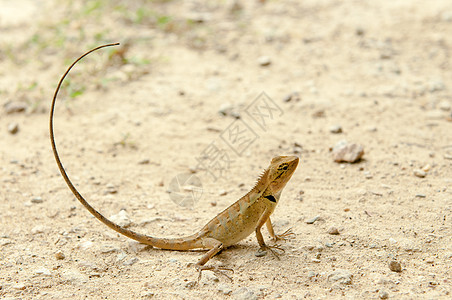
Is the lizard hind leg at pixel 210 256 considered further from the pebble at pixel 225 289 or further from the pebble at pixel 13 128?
the pebble at pixel 13 128

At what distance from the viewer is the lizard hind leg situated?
3744mm

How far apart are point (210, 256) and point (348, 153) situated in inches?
89.3

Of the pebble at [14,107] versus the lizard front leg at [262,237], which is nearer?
the lizard front leg at [262,237]

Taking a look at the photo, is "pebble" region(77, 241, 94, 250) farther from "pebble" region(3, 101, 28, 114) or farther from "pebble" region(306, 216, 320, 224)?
"pebble" region(3, 101, 28, 114)

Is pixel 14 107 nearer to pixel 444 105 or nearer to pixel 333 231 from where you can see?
pixel 333 231

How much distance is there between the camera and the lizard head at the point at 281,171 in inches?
151

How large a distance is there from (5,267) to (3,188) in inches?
55.3

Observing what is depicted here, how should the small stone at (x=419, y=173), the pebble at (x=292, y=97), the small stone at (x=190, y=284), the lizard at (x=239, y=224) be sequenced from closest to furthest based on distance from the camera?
the small stone at (x=190, y=284) < the lizard at (x=239, y=224) < the small stone at (x=419, y=173) < the pebble at (x=292, y=97)

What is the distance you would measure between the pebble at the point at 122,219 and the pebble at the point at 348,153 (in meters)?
2.34

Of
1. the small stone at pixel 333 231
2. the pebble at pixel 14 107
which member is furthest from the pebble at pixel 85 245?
the pebble at pixel 14 107

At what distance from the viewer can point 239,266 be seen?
12.6 ft

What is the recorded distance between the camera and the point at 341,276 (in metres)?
3.59

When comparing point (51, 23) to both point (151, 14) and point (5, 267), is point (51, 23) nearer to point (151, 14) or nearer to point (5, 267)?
point (151, 14)

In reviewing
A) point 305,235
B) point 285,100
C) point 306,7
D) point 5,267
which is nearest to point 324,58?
point 285,100
